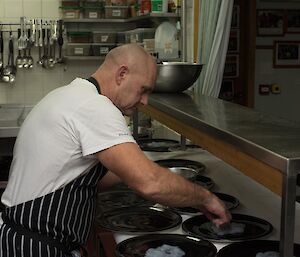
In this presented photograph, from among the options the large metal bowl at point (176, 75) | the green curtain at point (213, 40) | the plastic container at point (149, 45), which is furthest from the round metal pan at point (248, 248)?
the plastic container at point (149, 45)

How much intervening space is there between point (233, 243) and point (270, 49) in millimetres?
3267

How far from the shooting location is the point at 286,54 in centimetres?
461

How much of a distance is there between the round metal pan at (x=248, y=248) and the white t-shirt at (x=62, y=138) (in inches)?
18.0

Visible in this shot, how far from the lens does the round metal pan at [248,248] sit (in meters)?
1.53

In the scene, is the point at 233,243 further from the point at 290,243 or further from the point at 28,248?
the point at 28,248

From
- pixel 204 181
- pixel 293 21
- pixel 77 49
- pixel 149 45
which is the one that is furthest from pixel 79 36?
pixel 204 181

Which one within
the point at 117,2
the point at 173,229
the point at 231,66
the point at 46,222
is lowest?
the point at 173,229

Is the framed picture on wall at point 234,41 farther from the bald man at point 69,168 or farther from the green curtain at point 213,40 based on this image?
the bald man at point 69,168

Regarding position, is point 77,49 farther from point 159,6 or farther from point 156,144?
point 156,144

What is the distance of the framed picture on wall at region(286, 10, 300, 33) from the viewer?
4566mm

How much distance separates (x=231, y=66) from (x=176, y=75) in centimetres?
218

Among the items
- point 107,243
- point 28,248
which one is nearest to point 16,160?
point 28,248

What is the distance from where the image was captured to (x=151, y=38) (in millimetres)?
3703

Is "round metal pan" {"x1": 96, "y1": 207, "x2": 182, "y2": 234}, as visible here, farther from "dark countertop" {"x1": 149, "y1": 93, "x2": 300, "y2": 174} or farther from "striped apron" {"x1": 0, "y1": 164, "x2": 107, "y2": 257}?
"dark countertop" {"x1": 149, "y1": 93, "x2": 300, "y2": 174}
